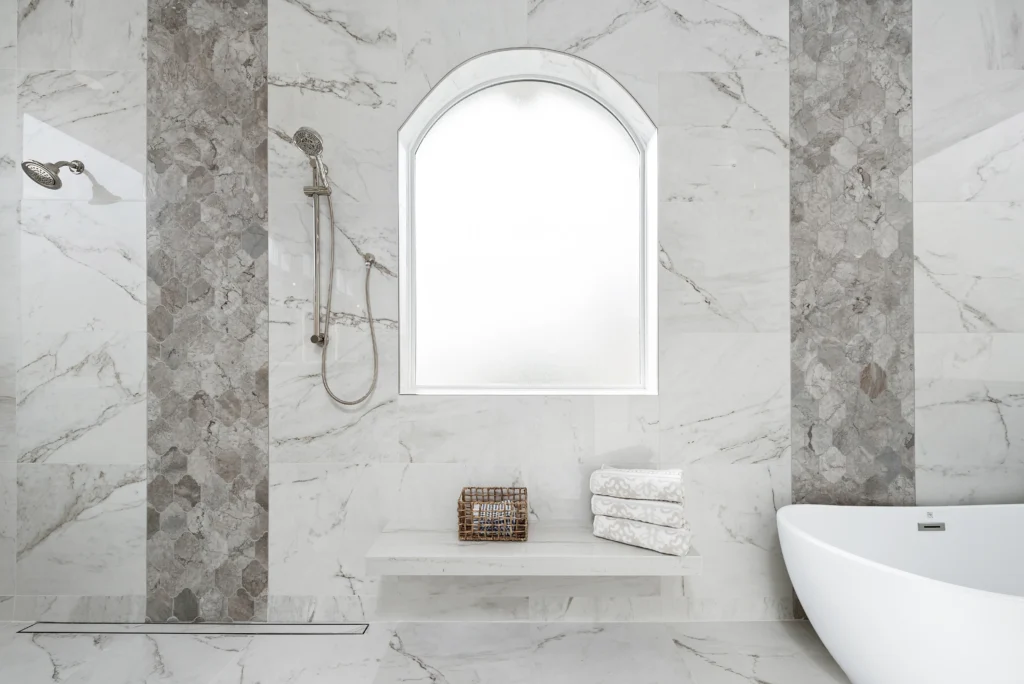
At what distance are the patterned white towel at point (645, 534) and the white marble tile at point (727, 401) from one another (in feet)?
0.97

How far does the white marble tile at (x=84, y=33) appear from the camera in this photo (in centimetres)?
200

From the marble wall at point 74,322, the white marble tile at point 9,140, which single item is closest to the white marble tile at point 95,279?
the marble wall at point 74,322

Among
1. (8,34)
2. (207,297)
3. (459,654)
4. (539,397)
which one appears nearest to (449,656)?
(459,654)

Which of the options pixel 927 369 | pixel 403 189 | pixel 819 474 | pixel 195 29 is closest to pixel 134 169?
pixel 195 29

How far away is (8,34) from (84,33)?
10.8 inches

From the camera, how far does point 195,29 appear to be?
6.54 ft

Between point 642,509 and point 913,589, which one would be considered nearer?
point 913,589

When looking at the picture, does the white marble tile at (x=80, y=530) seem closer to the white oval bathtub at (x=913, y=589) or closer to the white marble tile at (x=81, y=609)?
the white marble tile at (x=81, y=609)

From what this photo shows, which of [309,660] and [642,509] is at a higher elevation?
[642,509]

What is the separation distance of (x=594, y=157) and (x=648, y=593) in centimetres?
157

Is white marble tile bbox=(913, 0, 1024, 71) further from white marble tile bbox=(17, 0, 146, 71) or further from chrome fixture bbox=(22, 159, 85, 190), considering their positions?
chrome fixture bbox=(22, 159, 85, 190)

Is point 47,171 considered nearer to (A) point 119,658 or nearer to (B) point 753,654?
(A) point 119,658

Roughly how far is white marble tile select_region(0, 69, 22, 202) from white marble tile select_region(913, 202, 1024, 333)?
3.12 m

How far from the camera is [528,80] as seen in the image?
7.14ft
